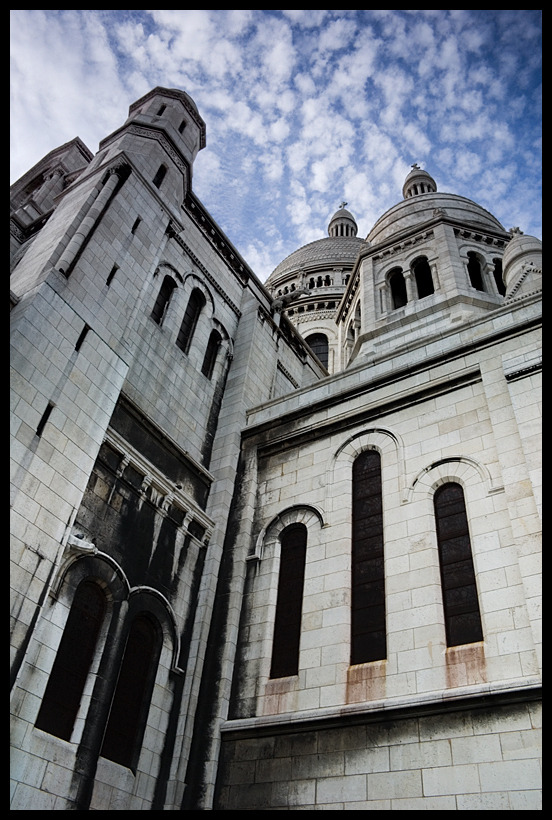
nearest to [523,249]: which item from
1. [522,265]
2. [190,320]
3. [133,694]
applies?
[522,265]

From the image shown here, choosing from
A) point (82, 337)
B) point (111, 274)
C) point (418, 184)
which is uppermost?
point (418, 184)

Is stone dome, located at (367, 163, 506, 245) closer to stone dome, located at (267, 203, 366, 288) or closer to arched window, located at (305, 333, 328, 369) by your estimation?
arched window, located at (305, 333, 328, 369)

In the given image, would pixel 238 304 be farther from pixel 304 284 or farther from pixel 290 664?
pixel 304 284

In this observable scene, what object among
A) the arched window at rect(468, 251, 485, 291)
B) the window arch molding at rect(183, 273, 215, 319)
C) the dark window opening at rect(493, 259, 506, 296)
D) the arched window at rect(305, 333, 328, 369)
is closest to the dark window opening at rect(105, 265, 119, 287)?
the window arch molding at rect(183, 273, 215, 319)

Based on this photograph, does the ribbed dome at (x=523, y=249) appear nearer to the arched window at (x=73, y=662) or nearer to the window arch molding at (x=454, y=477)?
the window arch molding at (x=454, y=477)

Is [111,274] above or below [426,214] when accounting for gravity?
below

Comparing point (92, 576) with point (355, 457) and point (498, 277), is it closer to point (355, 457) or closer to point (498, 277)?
point (355, 457)

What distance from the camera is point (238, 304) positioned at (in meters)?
21.5

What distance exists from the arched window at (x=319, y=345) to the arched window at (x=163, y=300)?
1892 cm

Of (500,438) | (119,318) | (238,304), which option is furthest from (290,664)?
(238,304)

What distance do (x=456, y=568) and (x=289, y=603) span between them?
366 centimetres

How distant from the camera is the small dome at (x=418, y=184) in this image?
40.1 m

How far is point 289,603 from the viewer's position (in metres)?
13.3

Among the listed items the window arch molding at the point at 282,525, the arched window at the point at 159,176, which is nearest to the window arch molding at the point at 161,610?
the window arch molding at the point at 282,525
